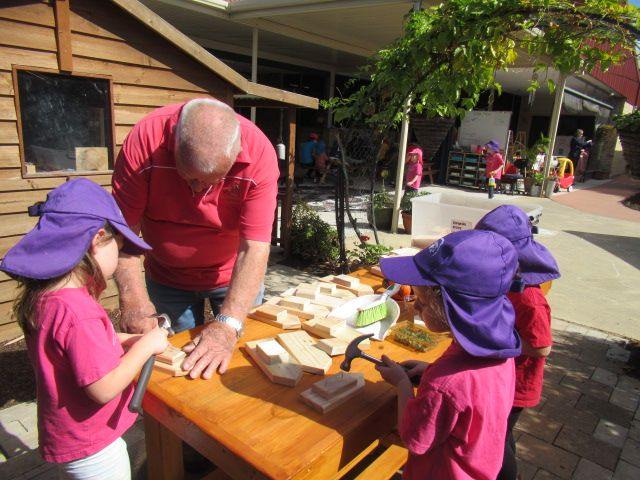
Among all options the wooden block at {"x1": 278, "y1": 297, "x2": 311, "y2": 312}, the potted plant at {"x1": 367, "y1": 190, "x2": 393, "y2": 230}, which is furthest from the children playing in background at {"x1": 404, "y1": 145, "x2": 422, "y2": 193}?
the wooden block at {"x1": 278, "y1": 297, "x2": 311, "y2": 312}

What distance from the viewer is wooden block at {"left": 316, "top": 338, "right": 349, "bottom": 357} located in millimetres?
1789

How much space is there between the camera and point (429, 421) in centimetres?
125

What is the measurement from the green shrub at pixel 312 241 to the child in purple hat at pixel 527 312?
3984 mm

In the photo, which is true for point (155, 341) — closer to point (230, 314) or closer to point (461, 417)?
point (230, 314)

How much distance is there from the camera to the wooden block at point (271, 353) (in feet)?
5.36

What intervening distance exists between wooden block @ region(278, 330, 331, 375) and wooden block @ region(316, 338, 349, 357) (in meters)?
0.03

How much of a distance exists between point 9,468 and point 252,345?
169cm

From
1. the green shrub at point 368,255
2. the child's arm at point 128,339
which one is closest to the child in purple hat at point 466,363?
the child's arm at point 128,339

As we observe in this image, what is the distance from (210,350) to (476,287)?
0.96 metres

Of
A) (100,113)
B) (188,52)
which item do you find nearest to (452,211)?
(188,52)

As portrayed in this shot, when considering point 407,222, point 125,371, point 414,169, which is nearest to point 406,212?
point 407,222

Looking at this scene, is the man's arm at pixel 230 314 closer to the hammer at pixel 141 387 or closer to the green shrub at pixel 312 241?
the hammer at pixel 141 387

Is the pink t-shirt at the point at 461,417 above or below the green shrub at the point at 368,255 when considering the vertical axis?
above

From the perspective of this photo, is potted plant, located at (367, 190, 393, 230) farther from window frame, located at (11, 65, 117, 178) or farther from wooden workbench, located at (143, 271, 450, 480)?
wooden workbench, located at (143, 271, 450, 480)
